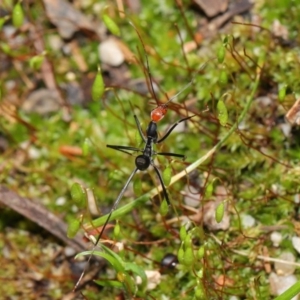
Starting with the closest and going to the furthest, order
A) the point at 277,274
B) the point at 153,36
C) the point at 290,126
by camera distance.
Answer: the point at 277,274
the point at 290,126
the point at 153,36

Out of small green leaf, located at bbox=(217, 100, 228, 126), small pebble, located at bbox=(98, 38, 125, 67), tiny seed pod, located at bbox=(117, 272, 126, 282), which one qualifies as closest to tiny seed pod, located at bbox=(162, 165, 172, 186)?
small green leaf, located at bbox=(217, 100, 228, 126)

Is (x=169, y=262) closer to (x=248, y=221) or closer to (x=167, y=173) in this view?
(x=248, y=221)

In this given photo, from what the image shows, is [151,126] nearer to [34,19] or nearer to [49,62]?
[49,62]

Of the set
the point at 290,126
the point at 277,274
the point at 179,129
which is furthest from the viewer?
the point at 179,129

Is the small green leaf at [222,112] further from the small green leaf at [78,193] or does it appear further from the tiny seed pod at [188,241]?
the small green leaf at [78,193]

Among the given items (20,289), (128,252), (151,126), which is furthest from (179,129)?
(20,289)

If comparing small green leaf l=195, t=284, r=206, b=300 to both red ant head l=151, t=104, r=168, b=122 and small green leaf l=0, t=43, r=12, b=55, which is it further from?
small green leaf l=0, t=43, r=12, b=55
